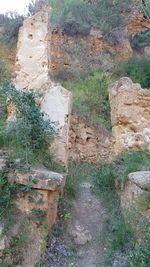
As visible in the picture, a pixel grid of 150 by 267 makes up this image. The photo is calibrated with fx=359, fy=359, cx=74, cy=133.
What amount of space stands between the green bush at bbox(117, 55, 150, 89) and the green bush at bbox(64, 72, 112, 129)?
1889mm

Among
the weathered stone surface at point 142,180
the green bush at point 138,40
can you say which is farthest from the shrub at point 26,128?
the green bush at point 138,40

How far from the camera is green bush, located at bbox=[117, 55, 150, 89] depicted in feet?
45.0

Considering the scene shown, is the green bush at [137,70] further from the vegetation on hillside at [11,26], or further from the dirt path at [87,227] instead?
the dirt path at [87,227]

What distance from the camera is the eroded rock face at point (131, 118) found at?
7012 mm

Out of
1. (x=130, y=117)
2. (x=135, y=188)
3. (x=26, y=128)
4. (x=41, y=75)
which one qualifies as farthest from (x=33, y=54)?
(x=135, y=188)

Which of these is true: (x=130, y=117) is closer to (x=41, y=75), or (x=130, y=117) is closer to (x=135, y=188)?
(x=135, y=188)

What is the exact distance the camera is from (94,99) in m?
11.4

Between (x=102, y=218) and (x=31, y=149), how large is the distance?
1.75 metres

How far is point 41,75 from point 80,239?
4095 mm

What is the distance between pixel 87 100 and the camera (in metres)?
11.4

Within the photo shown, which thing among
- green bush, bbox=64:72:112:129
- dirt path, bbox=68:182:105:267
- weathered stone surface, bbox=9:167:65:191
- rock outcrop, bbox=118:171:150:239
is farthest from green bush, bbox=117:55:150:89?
weathered stone surface, bbox=9:167:65:191

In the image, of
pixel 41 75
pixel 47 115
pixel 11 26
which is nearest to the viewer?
pixel 47 115

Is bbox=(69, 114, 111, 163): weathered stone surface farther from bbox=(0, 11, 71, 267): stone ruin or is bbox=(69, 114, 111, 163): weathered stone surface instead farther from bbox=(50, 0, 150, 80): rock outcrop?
bbox=(50, 0, 150, 80): rock outcrop

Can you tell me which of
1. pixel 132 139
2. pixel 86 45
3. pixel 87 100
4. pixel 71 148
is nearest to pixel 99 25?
pixel 86 45
